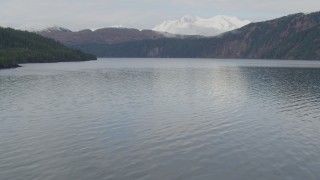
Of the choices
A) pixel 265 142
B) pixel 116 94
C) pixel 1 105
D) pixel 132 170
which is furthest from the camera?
pixel 116 94

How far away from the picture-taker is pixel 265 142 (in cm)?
5109

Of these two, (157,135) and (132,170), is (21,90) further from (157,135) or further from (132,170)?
(132,170)

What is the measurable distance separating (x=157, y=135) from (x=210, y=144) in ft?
27.4

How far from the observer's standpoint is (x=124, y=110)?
249ft

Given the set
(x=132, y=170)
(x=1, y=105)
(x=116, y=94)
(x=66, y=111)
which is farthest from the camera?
(x=116, y=94)

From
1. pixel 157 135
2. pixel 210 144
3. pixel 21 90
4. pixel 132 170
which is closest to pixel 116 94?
pixel 21 90

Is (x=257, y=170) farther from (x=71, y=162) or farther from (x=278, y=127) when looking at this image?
(x=278, y=127)

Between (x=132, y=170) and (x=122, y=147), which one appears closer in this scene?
(x=132, y=170)

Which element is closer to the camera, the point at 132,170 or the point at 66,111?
the point at 132,170

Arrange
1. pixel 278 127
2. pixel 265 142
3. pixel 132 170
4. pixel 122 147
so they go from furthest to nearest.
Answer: pixel 278 127
pixel 265 142
pixel 122 147
pixel 132 170

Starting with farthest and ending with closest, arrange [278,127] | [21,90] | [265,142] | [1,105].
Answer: [21,90]
[1,105]
[278,127]
[265,142]

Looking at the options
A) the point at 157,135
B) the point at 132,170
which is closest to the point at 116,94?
the point at 157,135

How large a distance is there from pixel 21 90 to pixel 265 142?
8057 centimetres

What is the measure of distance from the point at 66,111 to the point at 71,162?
3430 centimetres
